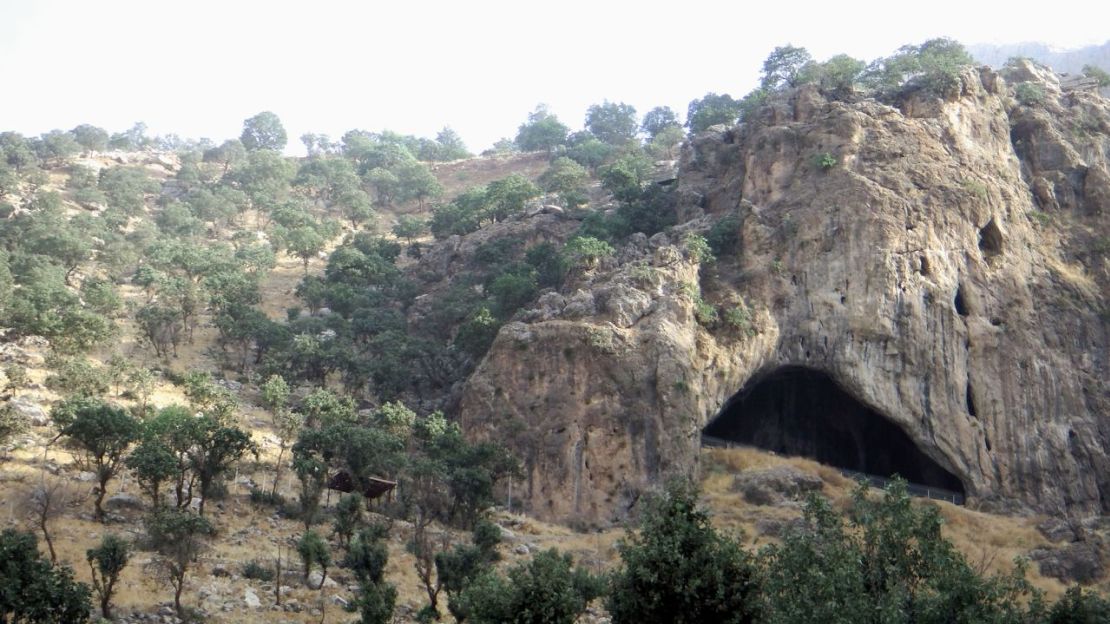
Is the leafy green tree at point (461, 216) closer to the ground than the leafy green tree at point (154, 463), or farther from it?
farther from it

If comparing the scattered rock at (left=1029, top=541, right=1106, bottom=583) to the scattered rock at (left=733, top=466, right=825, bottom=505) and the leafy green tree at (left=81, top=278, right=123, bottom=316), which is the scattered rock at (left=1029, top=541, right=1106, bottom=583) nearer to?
the scattered rock at (left=733, top=466, right=825, bottom=505)

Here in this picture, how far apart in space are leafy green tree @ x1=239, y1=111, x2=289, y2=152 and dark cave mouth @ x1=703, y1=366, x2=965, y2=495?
78.2m

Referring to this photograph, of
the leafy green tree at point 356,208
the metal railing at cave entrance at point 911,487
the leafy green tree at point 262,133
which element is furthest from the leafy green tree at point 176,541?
the leafy green tree at point 262,133

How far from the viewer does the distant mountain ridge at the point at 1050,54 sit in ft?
407

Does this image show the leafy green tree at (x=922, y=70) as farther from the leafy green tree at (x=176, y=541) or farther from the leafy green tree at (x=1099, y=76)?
the leafy green tree at (x=176, y=541)

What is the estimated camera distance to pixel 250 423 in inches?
1446

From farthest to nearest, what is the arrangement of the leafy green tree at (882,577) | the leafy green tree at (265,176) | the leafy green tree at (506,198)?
the leafy green tree at (265,176) < the leafy green tree at (506,198) < the leafy green tree at (882,577)

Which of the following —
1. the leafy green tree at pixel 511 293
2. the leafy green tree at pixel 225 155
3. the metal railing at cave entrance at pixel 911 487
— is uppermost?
the leafy green tree at pixel 225 155

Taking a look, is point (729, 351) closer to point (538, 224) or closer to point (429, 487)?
point (429, 487)

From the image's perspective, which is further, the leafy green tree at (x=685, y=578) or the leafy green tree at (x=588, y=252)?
the leafy green tree at (x=588, y=252)

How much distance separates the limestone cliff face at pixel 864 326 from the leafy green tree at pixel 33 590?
17284 millimetres

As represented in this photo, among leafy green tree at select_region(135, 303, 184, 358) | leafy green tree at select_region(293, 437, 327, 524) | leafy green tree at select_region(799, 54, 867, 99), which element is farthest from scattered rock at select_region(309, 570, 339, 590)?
leafy green tree at select_region(799, 54, 867, 99)

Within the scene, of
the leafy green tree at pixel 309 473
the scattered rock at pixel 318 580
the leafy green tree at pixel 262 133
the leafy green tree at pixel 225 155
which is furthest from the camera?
the leafy green tree at pixel 262 133

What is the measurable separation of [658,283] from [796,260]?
20.8 feet
